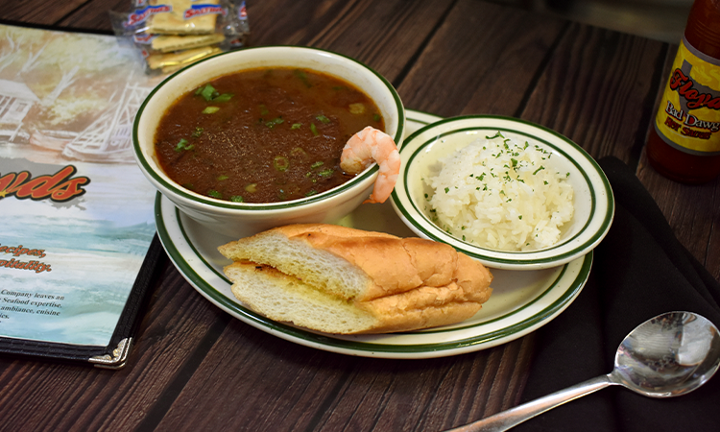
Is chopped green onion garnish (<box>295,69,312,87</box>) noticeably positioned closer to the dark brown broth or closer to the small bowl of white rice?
the dark brown broth

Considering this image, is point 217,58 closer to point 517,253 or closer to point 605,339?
point 517,253

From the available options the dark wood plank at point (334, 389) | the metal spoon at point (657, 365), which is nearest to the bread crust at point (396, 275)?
the dark wood plank at point (334, 389)

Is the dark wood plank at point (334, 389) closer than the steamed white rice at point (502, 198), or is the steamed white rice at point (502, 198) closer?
the dark wood plank at point (334, 389)

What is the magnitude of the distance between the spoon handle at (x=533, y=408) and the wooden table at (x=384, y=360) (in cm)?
9

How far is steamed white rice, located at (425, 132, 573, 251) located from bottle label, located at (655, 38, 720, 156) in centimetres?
64

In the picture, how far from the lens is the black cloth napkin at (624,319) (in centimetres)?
175

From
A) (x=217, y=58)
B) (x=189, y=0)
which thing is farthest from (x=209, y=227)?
(x=189, y=0)

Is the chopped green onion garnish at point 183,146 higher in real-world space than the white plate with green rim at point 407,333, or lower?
higher

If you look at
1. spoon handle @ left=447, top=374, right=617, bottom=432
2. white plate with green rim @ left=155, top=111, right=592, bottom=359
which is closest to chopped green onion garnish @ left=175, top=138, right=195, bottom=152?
white plate with green rim @ left=155, top=111, right=592, bottom=359

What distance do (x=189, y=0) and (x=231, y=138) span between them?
5.75 feet

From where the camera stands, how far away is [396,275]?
6.04 ft

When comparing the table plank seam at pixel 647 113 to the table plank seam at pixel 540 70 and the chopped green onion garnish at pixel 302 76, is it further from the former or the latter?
the chopped green onion garnish at pixel 302 76

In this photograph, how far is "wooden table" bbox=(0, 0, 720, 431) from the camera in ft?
5.98

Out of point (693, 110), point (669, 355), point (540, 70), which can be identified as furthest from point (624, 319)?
point (540, 70)
